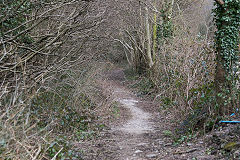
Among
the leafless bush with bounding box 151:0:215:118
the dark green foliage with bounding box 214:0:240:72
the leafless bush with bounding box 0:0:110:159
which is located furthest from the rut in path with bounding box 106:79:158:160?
the dark green foliage with bounding box 214:0:240:72

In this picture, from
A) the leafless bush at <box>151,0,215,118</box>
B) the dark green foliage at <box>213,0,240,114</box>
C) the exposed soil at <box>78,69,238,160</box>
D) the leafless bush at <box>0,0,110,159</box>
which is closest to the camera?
the exposed soil at <box>78,69,238,160</box>

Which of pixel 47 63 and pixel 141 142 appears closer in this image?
pixel 141 142

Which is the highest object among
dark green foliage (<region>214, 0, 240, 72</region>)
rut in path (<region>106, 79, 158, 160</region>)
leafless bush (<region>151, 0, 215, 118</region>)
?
dark green foliage (<region>214, 0, 240, 72</region>)

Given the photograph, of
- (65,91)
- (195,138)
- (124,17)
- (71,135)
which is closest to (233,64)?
(195,138)

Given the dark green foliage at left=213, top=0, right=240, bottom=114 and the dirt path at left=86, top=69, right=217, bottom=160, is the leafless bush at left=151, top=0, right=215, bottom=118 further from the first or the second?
the dirt path at left=86, top=69, right=217, bottom=160

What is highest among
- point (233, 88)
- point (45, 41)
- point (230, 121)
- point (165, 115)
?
point (45, 41)

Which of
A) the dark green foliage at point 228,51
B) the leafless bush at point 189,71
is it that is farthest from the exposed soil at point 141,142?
the dark green foliage at point 228,51

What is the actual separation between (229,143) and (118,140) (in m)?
3.36

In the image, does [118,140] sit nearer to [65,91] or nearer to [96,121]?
[96,121]

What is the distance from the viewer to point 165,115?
10734mm

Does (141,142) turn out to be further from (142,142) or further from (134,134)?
(134,134)

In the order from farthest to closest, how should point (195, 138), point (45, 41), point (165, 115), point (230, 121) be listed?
point (165, 115), point (45, 41), point (195, 138), point (230, 121)

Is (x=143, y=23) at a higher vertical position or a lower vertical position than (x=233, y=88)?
higher

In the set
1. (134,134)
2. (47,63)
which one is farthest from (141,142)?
(47,63)
